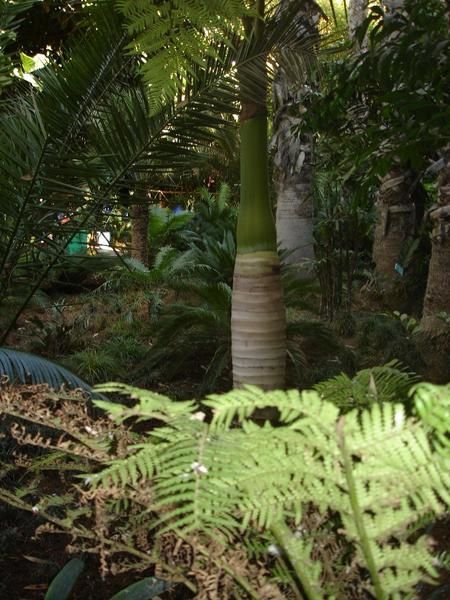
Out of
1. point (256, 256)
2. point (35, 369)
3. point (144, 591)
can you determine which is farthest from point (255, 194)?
point (144, 591)

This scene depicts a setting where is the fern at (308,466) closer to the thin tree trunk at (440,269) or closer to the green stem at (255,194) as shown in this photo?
the green stem at (255,194)

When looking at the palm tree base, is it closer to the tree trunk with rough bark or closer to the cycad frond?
the cycad frond

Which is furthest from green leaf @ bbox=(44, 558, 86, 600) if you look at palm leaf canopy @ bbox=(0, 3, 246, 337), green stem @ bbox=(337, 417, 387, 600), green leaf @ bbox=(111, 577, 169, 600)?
palm leaf canopy @ bbox=(0, 3, 246, 337)

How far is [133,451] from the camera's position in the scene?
1.41m

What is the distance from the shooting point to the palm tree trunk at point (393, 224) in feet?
24.6

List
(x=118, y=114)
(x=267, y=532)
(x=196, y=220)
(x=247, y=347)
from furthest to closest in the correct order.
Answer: (x=196, y=220)
(x=118, y=114)
(x=247, y=347)
(x=267, y=532)

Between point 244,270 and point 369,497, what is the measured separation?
75.8 inches

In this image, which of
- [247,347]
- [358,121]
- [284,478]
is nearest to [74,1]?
[358,121]

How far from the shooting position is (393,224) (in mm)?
7664

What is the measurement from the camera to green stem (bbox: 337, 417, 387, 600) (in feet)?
2.72

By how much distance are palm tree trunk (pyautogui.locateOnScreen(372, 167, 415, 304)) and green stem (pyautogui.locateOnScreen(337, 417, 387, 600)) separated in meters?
6.62

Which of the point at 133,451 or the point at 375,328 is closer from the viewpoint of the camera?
the point at 133,451

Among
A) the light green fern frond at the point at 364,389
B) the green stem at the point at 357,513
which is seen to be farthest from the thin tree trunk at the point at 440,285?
the green stem at the point at 357,513

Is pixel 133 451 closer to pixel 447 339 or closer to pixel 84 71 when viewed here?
pixel 84 71
